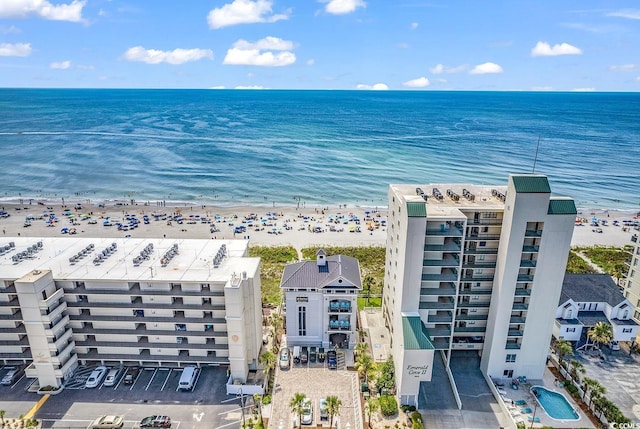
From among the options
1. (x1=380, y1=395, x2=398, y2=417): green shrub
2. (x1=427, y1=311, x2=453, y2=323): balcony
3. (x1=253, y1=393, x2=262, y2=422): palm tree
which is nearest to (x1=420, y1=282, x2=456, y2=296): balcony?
(x1=427, y1=311, x2=453, y2=323): balcony

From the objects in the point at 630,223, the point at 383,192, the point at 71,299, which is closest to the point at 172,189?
the point at 383,192

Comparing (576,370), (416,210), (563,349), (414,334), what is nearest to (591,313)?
(576,370)

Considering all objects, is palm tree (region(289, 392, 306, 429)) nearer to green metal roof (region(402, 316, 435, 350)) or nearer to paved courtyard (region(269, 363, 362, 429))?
paved courtyard (region(269, 363, 362, 429))

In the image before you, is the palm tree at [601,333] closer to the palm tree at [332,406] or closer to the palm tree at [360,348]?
the palm tree at [360,348]

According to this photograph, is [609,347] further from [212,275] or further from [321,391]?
[212,275]

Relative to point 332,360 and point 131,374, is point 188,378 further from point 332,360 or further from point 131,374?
point 332,360

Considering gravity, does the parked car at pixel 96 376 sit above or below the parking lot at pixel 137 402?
above

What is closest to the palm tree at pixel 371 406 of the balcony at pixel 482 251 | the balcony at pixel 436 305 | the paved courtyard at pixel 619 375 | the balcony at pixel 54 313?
the balcony at pixel 436 305
